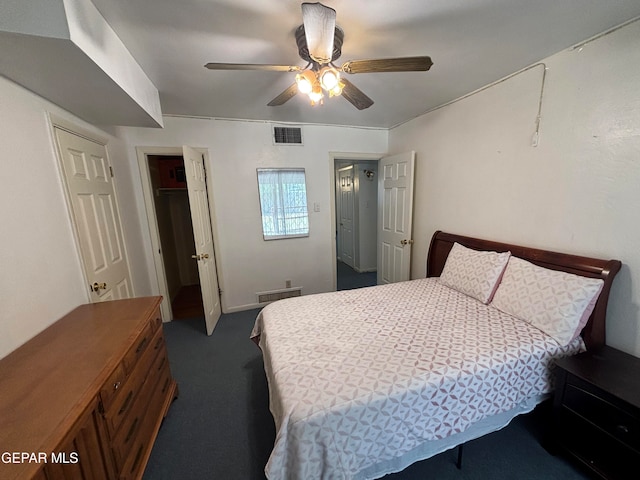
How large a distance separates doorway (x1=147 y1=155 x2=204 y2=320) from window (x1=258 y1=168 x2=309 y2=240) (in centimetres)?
132

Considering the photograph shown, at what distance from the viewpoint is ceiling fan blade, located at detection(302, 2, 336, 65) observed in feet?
3.38

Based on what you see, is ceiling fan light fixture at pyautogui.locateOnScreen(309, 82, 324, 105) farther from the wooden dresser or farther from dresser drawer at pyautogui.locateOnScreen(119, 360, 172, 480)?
dresser drawer at pyautogui.locateOnScreen(119, 360, 172, 480)

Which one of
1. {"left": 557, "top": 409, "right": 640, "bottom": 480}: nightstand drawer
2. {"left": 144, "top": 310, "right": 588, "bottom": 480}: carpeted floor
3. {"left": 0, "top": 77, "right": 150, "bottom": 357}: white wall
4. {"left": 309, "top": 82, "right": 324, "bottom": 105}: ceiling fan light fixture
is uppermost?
{"left": 309, "top": 82, "right": 324, "bottom": 105}: ceiling fan light fixture

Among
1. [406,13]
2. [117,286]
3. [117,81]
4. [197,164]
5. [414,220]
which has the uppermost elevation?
[406,13]

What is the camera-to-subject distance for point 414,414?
1115 mm

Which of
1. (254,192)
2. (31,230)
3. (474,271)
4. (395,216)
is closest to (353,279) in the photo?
(395,216)

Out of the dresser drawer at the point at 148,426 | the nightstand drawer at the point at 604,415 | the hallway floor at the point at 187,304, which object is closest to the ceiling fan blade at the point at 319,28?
the dresser drawer at the point at 148,426

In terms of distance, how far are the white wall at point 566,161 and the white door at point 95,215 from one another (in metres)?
3.25

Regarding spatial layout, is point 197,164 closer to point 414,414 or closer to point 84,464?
point 84,464

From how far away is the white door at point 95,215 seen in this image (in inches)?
65.8

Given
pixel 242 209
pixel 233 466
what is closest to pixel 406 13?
pixel 242 209

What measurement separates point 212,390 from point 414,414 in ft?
5.25

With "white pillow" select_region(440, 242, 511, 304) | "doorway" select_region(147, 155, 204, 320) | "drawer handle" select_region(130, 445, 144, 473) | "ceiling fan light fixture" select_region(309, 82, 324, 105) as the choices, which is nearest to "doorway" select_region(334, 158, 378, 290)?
"white pillow" select_region(440, 242, 511, 304)

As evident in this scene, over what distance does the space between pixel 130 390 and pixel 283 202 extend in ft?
7.97
